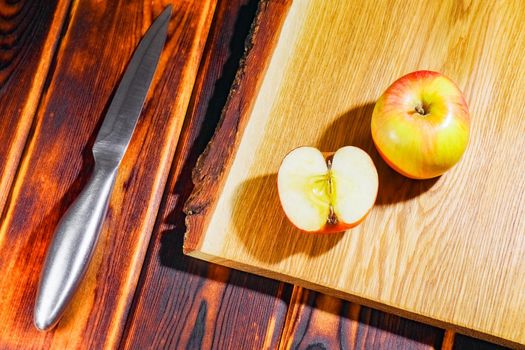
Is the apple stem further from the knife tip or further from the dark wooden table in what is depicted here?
the knife tip

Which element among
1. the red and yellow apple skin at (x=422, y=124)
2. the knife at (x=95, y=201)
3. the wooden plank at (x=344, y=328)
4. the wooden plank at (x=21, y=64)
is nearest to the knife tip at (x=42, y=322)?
the knife at (x=95, y=201)

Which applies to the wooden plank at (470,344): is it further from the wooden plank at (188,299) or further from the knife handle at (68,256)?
the knife handle at (68,256)

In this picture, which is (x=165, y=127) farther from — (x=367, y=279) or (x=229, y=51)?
(x=367, y=279)

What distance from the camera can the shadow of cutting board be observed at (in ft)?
2.35

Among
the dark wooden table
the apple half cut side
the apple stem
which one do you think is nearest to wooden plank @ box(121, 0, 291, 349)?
the dark wooden table

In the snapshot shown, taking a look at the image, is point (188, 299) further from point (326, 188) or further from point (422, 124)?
point (422, 124)

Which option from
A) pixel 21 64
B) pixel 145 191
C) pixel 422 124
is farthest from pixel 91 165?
pixel 422 124

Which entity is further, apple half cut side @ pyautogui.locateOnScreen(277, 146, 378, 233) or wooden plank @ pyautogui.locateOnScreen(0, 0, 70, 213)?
wooden plank @ pyautogui.locateOnScreen(0, 0, 70, 213)

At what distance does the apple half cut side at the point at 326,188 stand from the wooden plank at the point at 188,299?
0.15 meters

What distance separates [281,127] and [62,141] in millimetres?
292

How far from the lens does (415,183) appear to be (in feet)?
2.44

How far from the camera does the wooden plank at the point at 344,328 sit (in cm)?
79

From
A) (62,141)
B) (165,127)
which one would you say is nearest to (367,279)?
(165,127)

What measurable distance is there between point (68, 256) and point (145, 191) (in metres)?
0.13
